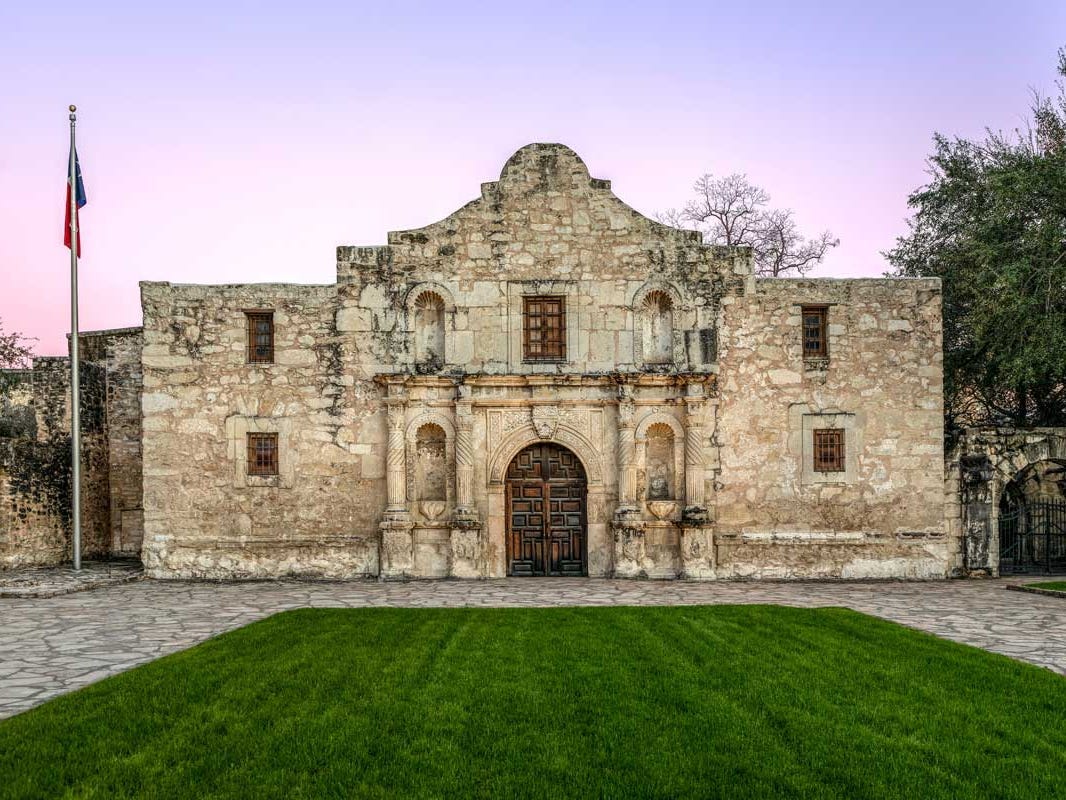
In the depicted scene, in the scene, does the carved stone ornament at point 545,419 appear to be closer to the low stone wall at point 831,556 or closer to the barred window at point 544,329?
the barred window at point 544,329

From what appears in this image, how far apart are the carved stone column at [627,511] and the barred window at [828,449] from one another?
140 inches

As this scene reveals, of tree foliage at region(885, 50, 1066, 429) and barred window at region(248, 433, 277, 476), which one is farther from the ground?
tree foliage at region(885, 50, 1066, 429)

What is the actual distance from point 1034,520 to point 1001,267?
684 cm

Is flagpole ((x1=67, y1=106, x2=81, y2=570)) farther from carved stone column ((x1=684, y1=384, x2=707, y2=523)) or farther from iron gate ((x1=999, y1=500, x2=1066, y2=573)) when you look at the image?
iron gate ((x1=999, y1=500, x2=1066, y2=573))

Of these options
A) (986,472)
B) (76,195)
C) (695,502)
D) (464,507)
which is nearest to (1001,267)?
(986,472)

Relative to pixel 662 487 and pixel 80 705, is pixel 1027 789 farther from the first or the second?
pixel 662 487

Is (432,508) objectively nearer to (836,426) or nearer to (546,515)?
(546,515)

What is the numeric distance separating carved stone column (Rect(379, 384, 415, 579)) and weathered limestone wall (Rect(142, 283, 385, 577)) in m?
0.35

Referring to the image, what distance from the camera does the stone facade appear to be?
1576 centimetres

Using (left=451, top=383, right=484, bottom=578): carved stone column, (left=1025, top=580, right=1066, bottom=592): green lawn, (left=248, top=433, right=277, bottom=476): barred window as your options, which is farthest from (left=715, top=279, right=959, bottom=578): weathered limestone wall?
(left=248, top=433, right=277, bottom=476): barred window

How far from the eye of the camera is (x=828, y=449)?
16.0 metres

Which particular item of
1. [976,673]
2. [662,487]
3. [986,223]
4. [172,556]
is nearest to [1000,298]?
[986,223]

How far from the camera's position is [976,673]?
7.74m

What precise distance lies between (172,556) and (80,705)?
983 cm
